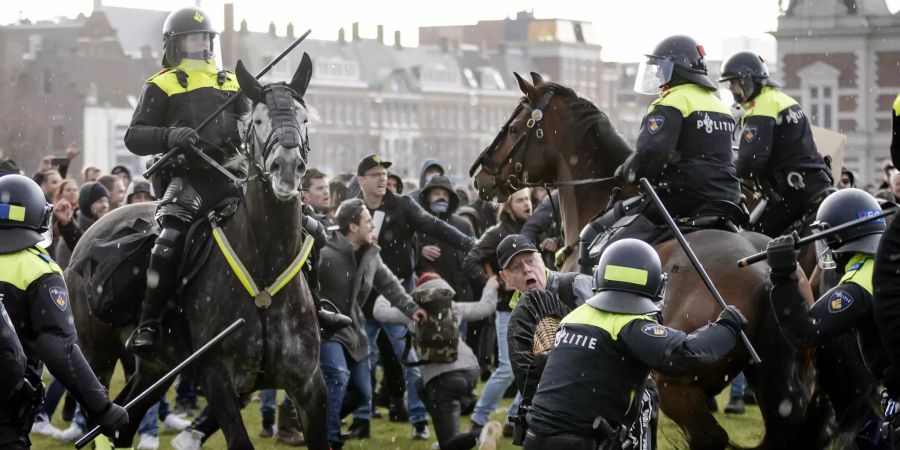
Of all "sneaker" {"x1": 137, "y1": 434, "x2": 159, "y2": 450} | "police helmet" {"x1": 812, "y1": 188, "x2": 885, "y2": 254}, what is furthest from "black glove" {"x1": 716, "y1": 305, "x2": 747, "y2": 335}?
"sneaker" {"x1": 137, "y1": 434, "x2": 159, "y2": 450}

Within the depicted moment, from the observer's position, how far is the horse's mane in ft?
29.3

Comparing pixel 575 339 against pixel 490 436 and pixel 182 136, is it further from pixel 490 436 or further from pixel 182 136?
pixel 182 136

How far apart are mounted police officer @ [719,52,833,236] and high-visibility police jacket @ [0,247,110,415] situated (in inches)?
204

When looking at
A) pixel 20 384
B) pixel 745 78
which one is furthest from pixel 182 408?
pixel 20 384

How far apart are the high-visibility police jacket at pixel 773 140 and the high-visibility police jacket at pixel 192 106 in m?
3.50

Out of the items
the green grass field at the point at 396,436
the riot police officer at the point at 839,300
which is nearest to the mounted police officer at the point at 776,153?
the green grass field at the point at 396,436

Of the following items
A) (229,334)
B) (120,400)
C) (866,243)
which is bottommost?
(120,400)

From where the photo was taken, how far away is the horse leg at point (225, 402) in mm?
7398

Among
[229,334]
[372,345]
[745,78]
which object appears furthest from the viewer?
[372,345]

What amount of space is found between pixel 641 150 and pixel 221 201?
7.79 feet

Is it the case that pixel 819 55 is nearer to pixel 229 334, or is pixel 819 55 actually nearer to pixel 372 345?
pixel 372 345

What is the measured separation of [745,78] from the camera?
32.4ft

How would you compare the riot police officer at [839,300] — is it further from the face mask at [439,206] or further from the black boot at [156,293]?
the face mask at [439,206]

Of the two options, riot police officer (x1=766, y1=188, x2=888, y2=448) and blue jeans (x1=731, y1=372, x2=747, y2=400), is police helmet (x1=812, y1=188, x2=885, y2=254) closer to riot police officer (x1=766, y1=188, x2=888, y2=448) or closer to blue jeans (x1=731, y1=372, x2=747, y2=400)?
riot police officer (x1=766, y1=188, x2=888, y2=448)
